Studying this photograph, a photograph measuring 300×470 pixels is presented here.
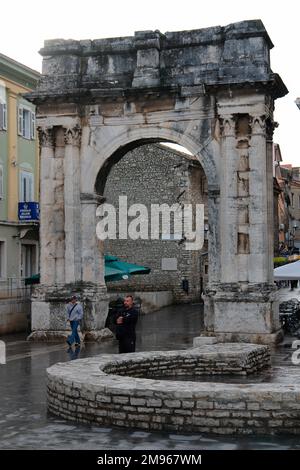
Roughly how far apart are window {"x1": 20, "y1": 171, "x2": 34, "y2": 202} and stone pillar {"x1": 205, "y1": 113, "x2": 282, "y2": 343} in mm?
13196

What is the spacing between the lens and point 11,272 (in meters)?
30.7

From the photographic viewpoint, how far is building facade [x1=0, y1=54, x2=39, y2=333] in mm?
30031

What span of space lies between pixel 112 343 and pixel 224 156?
19.0 feet

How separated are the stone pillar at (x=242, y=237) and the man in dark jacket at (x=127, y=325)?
5.04 m

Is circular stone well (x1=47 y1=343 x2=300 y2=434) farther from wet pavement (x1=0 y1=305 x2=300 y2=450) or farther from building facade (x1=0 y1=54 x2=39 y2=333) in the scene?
building facade (x1=0 y1=54 x2=39 y2=333)

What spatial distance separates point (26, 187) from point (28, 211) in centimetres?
173

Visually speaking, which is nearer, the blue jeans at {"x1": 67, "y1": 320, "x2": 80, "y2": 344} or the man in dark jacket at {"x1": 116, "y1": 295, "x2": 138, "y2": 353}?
the man in dark jacket at {"x1": 116, "y1": 295, "x2": 138, "y2": 353}

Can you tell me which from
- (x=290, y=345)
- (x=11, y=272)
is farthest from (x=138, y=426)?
(x=11, y=272)

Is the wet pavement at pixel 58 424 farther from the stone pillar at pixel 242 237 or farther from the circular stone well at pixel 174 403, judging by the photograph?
the stone pillar at pixel 242 237

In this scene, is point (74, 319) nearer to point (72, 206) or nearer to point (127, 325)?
point (72, 206)

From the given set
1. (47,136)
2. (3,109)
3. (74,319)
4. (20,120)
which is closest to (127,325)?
Result: (74,319)

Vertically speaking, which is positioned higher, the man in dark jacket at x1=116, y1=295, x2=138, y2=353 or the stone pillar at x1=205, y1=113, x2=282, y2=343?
the stone pillar at x1=205, y1=113, x2=282, y2=343

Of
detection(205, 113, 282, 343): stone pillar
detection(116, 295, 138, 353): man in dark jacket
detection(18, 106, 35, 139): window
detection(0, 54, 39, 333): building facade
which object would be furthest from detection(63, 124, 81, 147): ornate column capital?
detection(18, 106, 35, 139): window

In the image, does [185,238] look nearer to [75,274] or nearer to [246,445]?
[75,274]
